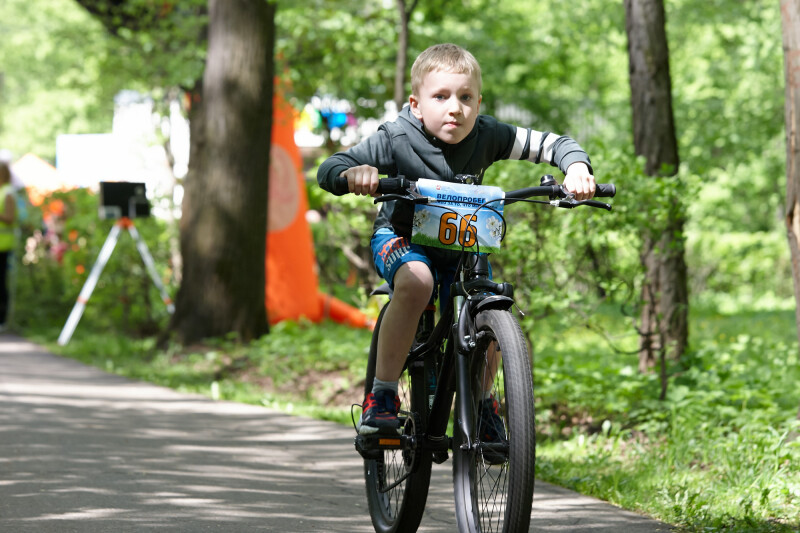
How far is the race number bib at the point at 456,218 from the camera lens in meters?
3.57

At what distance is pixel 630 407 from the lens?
6.49 meters

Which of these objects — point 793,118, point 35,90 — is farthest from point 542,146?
point 35,90

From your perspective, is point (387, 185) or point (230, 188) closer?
point (387, 185)

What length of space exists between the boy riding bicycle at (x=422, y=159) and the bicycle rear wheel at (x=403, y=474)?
0.08 m

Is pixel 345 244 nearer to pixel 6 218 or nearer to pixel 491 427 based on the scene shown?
pixel 6 218

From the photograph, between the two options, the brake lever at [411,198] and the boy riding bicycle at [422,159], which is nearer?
the brake lever at [411,198]

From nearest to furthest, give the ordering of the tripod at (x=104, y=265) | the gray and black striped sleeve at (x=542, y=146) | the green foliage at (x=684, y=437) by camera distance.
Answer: the gray and black striped sleeve at (x=542, y=146) < the green foliage at (x=684, y=437) < the tripod at (x=104, y=265)

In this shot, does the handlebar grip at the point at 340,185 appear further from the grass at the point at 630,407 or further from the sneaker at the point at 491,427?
the grass at the point at 630,407

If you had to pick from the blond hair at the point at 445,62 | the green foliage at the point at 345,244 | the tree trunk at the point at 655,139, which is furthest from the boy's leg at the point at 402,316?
the green foliage at the point at 345,244

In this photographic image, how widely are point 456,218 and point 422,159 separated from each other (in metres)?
0.35

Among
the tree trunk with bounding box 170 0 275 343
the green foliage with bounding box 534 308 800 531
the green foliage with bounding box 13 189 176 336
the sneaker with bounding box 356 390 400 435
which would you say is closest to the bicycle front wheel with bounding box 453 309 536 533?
the sneaker with bounding box 356 390 400 435

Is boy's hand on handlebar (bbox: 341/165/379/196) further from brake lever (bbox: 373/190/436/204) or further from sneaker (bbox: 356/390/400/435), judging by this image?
sneaker (bbox: 356/390/400/435)

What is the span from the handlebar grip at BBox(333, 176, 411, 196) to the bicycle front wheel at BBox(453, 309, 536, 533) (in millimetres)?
482

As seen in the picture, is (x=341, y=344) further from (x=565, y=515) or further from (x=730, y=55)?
(x=730, y=55)
